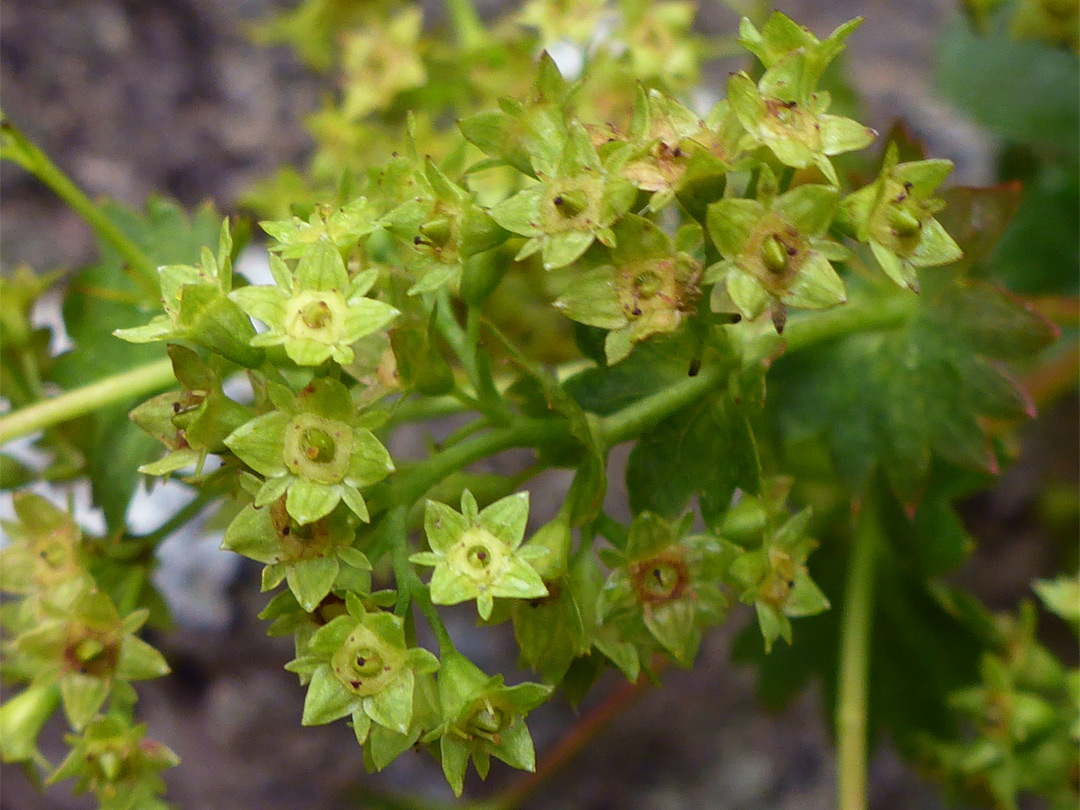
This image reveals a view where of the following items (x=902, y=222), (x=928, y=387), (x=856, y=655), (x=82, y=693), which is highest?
(x=902, y=222)

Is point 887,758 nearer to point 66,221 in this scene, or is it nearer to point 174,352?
point 174,352

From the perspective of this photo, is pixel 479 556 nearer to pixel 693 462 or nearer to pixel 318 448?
pixel 318 448

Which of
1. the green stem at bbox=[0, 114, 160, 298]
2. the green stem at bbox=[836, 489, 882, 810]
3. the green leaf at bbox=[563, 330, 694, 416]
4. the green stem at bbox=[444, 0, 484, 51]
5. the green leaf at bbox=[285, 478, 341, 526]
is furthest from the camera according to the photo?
the green stem at bbox=[444, 0, 484, 51]

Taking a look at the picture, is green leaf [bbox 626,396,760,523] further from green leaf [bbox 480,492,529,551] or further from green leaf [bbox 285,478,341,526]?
green leaf [bbox 285,478,341,526]

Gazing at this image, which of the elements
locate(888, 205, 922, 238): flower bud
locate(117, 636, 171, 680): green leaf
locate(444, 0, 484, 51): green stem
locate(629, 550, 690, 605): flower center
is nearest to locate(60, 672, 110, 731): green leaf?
locate(117, 636, 171, 680): green leaf

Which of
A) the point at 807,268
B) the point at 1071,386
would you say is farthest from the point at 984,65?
the point at 807,268

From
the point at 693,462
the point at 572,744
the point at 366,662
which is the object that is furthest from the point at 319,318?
the point at 572,744
